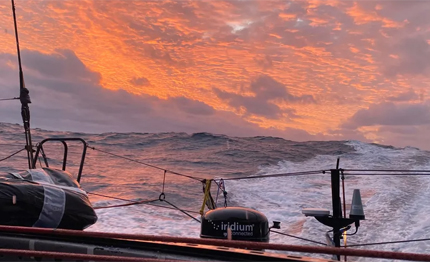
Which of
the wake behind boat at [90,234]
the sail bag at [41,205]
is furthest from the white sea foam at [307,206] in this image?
the sail bag at [41,205]

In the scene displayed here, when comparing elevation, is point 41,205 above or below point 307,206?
above

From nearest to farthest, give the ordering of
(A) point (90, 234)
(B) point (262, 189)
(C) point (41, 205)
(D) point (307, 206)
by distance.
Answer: (A) point (90, 234), (C) point (41, 205), (D) point (307, 206), (B) point (262, 189)

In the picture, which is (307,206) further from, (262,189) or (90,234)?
(90,234)

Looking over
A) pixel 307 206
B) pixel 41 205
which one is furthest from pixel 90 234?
pixel 307 206

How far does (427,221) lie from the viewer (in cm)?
855

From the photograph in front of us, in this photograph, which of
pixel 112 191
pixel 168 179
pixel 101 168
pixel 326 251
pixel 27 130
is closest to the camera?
pixel 326 251

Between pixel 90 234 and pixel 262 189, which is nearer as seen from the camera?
pixel 90 234

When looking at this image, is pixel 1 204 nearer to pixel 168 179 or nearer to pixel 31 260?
pixel 31 260

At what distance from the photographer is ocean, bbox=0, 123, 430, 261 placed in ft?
28.1

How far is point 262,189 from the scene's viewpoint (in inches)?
508

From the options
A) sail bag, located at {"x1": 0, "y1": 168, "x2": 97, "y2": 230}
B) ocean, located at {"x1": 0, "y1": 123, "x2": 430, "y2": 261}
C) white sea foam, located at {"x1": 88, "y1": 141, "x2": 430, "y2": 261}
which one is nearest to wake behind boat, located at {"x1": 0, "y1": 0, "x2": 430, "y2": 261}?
sail bag, located at {"x1": 0, "y1": 168, "x2": 97, "y2": 230}

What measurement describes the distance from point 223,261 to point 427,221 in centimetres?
758

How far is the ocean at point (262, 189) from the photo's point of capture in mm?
8578

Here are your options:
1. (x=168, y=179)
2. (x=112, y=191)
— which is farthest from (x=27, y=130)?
(x=168, y=179)
